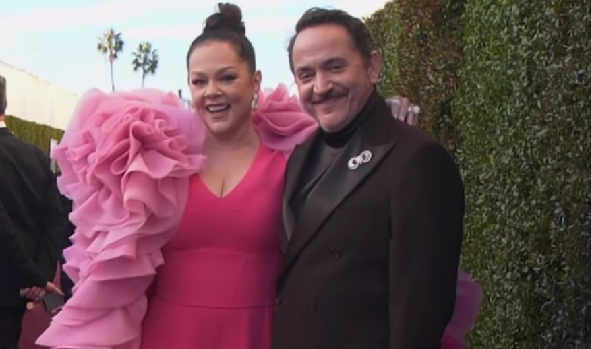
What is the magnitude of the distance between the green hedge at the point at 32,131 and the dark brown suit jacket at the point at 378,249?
13.1 meters

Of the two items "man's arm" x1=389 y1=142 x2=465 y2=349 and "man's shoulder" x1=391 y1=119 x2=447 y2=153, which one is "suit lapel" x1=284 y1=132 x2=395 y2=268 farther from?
"man's arm" x1=389 y1=142 x2=465 y2=349

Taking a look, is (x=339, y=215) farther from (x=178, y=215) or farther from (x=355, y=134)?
(x=178, y=215)

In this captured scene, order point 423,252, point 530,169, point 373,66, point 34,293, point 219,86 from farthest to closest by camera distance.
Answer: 1. point 34,293
2. point 530,169
3. point 219,86
4. point 373,66
5. point 423,252

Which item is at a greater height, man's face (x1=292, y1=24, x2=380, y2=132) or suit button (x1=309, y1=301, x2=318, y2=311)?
man's face (x1=292, y1=24, x2=380, y2=132)

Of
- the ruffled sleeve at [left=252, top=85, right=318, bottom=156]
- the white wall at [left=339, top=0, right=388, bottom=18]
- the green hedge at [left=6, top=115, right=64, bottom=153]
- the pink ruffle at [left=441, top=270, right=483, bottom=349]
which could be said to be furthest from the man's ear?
the green hedge at [left=6, top=115, right=64, bottom=153]

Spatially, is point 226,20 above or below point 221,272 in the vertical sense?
above

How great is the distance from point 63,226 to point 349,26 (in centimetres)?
290

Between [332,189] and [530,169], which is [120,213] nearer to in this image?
[332,189]

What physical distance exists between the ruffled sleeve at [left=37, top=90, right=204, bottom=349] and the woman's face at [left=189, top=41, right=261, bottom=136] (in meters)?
0.12

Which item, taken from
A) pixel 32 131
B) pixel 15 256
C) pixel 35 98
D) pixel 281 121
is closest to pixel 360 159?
pixel 281 121

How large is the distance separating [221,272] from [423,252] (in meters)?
0.88

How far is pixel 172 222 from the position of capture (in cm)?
290

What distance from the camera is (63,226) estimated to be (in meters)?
5.05

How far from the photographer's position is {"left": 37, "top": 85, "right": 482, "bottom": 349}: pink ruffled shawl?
9.40ft
